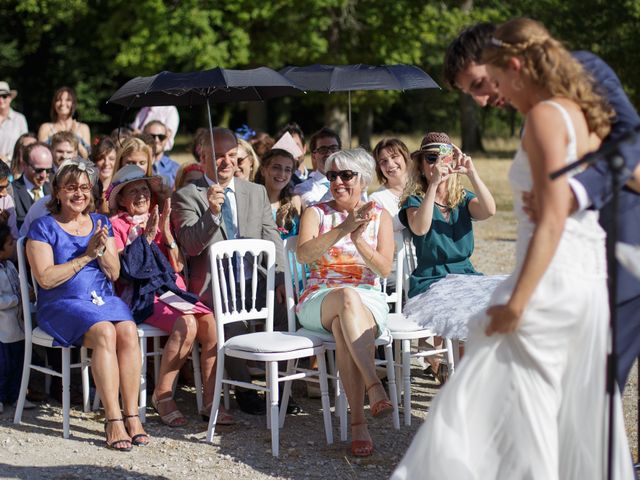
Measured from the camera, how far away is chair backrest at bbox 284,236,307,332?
5.55m

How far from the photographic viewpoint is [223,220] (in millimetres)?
6105

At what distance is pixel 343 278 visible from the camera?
18.0 feet

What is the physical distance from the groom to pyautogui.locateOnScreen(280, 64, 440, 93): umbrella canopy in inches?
133

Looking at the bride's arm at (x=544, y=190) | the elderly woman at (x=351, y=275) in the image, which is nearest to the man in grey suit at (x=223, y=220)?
the elderly woman at (x=351, y=275)

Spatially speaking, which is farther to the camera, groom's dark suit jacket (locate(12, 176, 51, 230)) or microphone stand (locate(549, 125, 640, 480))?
groom's dark suit jacket (locate(12, 176, 51, 230))

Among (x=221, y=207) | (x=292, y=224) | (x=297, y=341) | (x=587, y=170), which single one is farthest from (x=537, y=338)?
(x=292, y=224)

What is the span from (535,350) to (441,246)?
2.75 metres

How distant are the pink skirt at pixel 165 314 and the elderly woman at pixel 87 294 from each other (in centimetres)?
27

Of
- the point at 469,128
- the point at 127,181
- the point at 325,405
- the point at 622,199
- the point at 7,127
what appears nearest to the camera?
the point at 622,199

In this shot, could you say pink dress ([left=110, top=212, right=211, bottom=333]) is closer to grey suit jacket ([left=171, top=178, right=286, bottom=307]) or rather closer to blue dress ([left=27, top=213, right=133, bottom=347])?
grey suit jacket ([left=171, top=178, right=286, bottom=307])

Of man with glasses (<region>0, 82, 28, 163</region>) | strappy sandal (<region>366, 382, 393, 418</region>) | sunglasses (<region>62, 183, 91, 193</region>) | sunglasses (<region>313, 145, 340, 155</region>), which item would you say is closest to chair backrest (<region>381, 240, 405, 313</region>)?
strappy sandal (<region>366, 382, 393, 418</region>)

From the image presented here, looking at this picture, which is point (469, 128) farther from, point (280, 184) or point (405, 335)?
point (405, 335)

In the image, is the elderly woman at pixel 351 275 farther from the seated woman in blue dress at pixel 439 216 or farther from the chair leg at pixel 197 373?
the chair leg at pixel 197 373

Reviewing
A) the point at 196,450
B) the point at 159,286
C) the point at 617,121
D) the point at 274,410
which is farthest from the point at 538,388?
the point at 159,286
